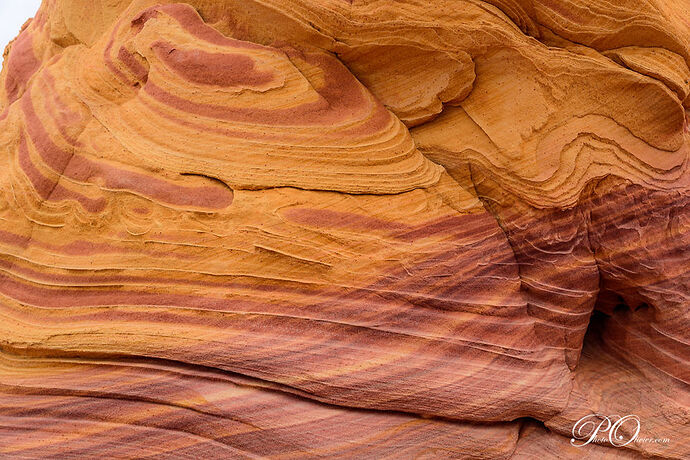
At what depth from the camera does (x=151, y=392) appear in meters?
2.78

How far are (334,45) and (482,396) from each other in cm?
204

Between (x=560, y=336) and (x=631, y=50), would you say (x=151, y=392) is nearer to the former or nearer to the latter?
(x=560, y=336)

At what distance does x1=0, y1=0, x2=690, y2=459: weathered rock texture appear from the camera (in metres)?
2.82
